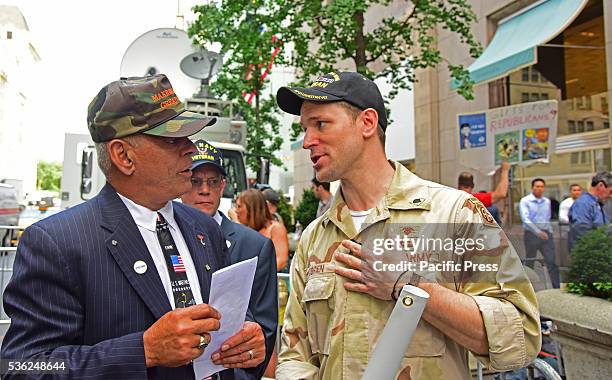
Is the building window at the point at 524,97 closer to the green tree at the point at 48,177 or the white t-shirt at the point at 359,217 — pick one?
the white t-shirt at the point at 359,217

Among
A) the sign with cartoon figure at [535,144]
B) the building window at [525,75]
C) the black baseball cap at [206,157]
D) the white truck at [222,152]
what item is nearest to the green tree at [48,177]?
the white truck at [222,152]

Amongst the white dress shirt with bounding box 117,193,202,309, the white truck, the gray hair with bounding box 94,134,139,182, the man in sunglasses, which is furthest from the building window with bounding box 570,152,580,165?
the gray hair with bounding box 94,134,139,182

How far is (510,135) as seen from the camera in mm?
7508

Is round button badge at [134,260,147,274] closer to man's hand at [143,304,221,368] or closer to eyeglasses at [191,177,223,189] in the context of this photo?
man's hand at [143,304,221,368]

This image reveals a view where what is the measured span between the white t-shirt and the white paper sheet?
49cm

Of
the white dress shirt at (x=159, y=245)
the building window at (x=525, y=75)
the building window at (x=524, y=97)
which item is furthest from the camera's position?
the building window at (x=525, y=75)

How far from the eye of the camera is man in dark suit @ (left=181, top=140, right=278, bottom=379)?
3146 millimetres

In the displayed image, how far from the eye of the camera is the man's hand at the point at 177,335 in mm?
1689

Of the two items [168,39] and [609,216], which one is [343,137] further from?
[168,39]

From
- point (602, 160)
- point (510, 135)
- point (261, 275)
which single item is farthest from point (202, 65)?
point (261, 275)

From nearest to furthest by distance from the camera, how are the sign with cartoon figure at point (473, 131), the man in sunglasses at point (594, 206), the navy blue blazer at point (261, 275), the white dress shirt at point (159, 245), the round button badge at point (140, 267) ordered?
the round button badge at point (140, 267), the white dress shirt at point (159, 245), the navy blue blazer at point (261, 275), the man in sunglasses at point (594, 206), the sign with cartoon figure at point (473, 131)

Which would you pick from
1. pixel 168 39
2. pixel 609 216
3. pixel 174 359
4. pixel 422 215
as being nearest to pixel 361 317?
pixel 422 215

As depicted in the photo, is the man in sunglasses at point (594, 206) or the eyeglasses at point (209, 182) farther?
the man in sunglasses at point (594, 206)

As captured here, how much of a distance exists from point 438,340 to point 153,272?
1062 mm
